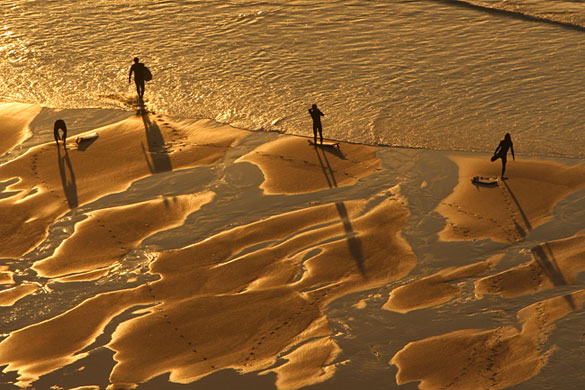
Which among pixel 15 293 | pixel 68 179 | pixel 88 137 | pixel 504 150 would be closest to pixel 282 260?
pixel 15 293

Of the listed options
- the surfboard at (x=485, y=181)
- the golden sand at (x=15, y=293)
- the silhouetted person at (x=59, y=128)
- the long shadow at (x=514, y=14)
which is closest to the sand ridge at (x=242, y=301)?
the golden sand at (x=15, y=293)

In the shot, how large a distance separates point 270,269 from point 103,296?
3028 millimetres

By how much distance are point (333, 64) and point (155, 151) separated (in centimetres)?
763

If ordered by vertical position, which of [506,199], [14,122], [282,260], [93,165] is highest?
[14,122]

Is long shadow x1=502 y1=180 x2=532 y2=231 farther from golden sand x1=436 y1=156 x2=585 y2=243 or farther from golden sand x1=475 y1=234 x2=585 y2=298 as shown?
golden sand x1=475 y1=234 x2=585 y2=298

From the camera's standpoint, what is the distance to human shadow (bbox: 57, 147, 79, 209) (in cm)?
1627

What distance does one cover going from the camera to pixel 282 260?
547 inches

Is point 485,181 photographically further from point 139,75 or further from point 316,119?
point 139,75

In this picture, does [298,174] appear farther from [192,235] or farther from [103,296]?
[103,296]

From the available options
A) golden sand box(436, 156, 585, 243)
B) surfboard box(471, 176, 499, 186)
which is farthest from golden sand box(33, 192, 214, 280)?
surfboard box(471, 176, 499, 186)

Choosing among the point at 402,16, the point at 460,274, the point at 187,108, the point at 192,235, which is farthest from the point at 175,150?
the point at 402,16

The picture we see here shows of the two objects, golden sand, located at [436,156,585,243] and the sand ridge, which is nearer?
the sand ridge

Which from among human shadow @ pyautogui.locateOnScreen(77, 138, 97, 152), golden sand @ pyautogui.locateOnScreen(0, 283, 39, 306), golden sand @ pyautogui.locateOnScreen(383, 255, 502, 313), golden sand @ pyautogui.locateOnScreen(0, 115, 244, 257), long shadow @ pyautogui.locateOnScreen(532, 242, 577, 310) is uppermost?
human shadow @ pyautogui.locateOnScreen(77, 138, 97, 152)

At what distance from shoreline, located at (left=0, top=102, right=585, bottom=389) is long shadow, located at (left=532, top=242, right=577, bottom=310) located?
0.03 m
